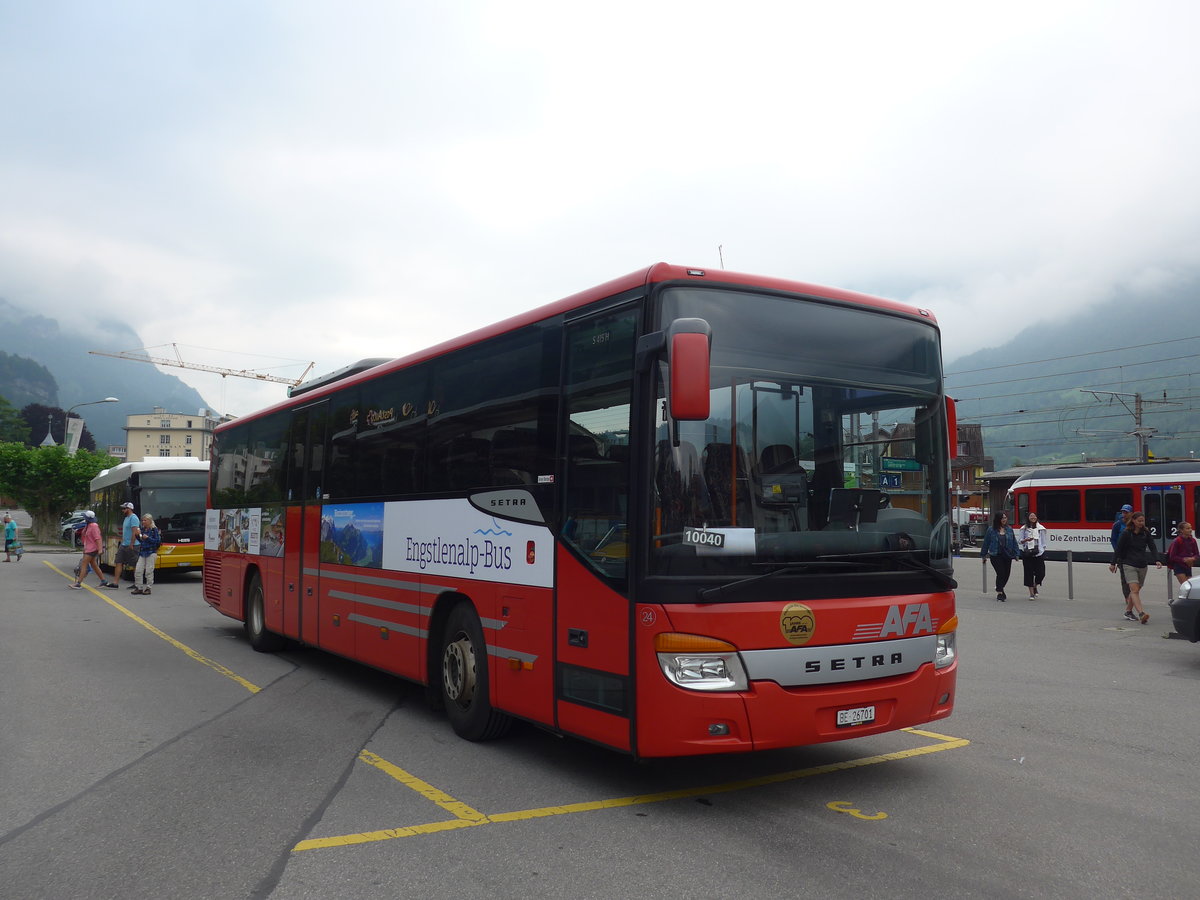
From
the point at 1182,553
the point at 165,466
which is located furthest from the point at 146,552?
the point at 1182,553

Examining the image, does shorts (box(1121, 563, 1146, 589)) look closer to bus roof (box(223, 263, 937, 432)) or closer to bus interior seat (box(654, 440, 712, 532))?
bus roof (box(223, 263, 937, 432))

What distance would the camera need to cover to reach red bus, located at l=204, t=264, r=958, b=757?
522 centimetres

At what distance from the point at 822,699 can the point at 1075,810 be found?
1560 mm

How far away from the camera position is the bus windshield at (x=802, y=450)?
5.26 meters

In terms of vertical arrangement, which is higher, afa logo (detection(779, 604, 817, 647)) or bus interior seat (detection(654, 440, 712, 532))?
bus interior seat (detection(654, 440, 712, 532))

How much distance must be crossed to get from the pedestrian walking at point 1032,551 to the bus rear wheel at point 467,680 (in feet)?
46.8

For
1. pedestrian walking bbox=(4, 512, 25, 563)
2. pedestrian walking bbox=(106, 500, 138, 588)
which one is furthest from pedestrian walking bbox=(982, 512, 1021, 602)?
pedestrian walking bbox=(4, 512, 25, 563)

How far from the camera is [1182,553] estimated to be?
1397 centimetres

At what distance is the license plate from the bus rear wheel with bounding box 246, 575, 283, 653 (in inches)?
327

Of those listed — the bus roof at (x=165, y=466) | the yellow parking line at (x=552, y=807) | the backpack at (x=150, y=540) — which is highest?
the bus roof at (x=165, y=466)

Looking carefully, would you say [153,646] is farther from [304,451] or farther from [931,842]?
[931,842]

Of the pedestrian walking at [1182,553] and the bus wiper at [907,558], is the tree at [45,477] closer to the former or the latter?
the pedestrian walking at [1182,553]


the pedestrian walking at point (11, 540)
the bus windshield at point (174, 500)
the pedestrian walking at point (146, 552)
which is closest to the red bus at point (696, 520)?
the pedestrian walking at point (146, 552)

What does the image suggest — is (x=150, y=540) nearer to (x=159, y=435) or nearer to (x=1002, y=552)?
(x=1002, y=552)
